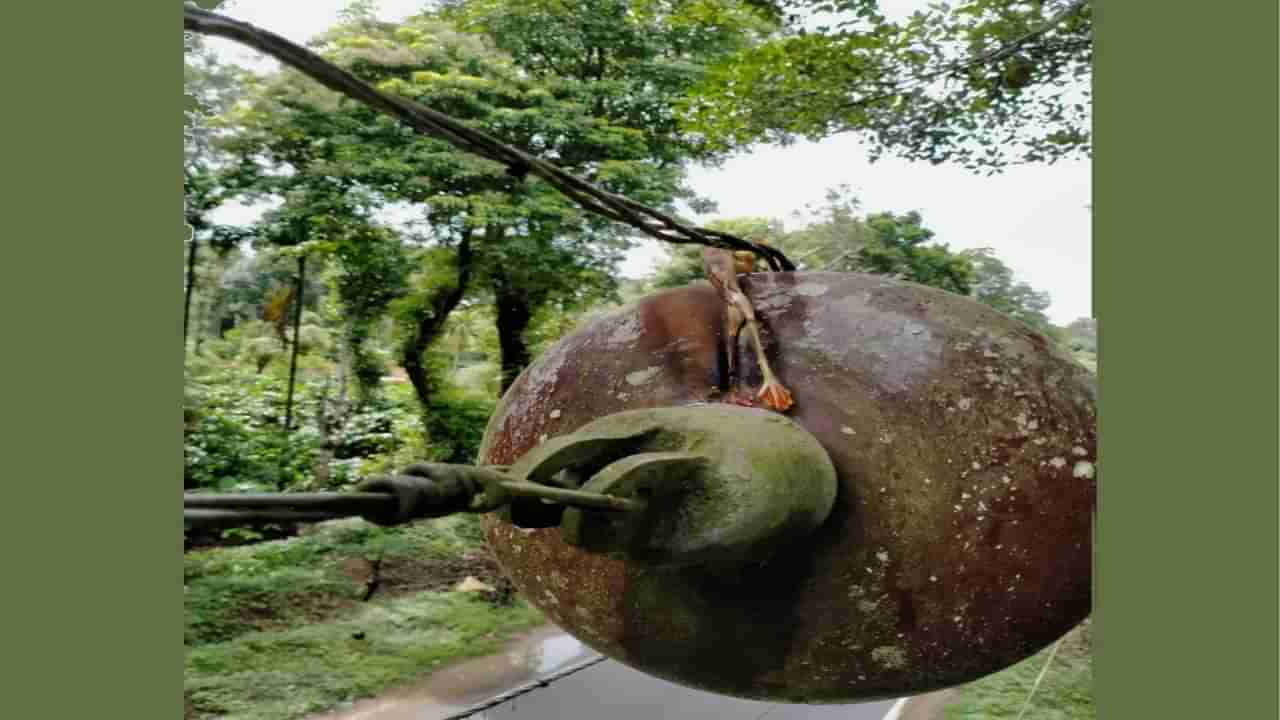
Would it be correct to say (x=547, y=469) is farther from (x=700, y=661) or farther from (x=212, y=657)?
(x=212, y=657)

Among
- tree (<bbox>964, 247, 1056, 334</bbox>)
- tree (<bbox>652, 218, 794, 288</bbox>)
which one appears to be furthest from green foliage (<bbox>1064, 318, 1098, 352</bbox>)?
tree (<bbox>652, 218, 794, 288</bbox>)

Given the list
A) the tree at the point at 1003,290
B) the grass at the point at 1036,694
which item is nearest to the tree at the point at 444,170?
the tree at the point at 1003,290

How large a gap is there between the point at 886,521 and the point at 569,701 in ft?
7.88

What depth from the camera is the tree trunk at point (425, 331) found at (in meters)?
4.69

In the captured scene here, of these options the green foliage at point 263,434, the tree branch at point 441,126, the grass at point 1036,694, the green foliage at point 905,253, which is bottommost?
the grass at point 1036,694

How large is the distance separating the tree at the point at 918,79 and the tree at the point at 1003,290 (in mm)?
402

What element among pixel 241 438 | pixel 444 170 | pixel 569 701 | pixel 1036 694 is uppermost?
pixel 444 170

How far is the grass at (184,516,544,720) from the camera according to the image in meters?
3.40

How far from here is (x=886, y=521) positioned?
96 cm

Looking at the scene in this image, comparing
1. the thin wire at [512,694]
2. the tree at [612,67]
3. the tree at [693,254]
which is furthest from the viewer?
the tree at [693,254]

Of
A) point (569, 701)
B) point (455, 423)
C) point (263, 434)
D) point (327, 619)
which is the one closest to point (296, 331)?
point (263, 434)

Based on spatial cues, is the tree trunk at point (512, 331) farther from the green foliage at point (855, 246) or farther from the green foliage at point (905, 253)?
the green foliage at point (905, 253)

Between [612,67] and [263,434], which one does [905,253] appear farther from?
[263,434]

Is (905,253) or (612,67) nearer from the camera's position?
(905,253)
